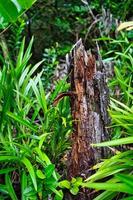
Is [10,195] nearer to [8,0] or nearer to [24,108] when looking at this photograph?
[24,108]

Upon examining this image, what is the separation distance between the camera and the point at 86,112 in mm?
1441

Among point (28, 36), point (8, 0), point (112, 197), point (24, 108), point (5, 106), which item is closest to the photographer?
point (8, 0)

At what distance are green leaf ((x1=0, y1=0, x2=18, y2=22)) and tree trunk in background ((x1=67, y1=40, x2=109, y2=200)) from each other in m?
0.53

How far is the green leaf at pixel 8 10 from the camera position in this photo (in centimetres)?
93

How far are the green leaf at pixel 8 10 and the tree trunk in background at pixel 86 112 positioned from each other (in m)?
0.53

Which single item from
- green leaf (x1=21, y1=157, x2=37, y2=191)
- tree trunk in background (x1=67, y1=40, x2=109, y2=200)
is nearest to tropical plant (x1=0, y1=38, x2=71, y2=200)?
green leaf (x1=21, y1=157, x2=37, y2=191)

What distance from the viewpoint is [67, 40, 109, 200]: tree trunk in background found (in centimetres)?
143

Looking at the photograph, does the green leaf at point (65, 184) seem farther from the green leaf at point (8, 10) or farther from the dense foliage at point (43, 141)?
the green leaf at point (8, 10)

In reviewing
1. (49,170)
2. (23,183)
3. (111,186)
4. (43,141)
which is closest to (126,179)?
(111,186)

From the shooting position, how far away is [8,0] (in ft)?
3.05

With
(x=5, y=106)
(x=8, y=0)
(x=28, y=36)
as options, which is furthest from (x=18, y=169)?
(x=28, y=36)

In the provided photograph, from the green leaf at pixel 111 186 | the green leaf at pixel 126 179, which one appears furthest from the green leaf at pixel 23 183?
the green leaf at pixel 126 179

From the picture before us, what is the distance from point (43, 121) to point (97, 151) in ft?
1.34

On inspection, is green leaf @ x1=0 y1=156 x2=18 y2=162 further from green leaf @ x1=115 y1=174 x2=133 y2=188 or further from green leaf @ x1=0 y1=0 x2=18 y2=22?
green leaf @ x1=0 y1=0 x2=18 y2=22
